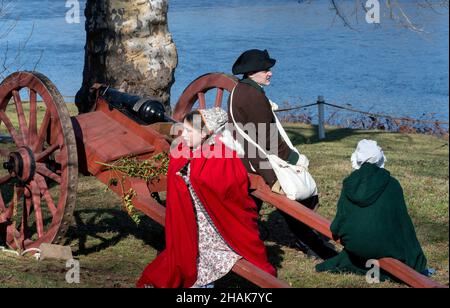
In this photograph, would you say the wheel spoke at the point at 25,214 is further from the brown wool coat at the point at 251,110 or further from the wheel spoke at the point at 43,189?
the brown wool coat at the point at 251,110

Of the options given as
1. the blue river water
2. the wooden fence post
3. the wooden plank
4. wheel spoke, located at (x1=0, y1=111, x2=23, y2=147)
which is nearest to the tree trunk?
wheel spoke, located at (x1=0, y1=111, x2=23, y2=147)

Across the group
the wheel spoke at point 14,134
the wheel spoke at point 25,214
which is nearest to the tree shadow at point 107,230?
the wheel spoke at point 25,214

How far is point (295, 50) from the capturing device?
1082 inches

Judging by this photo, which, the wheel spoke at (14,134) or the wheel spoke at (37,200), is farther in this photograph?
the wheel spoke at (14,134)

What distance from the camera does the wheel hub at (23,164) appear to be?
7.26 m

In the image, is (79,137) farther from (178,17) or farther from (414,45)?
(178,17)

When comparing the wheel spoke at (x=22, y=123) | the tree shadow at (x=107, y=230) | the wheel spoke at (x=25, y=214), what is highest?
the wheel spoke at (x=22, y=123)

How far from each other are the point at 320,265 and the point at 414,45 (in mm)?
23491

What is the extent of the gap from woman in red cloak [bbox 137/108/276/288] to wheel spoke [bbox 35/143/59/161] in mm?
1470

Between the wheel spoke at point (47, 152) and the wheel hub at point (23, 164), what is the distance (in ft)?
0.16

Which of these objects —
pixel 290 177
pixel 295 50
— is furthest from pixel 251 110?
pixel 295 50

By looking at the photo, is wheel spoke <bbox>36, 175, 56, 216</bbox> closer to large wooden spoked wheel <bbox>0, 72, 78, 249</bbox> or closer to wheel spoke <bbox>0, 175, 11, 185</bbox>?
large wooden spoked wheel <bbox>0, 72, 78, 249</bbox>

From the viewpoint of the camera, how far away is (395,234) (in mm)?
6508

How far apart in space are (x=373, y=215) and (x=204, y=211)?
1.33 meters
